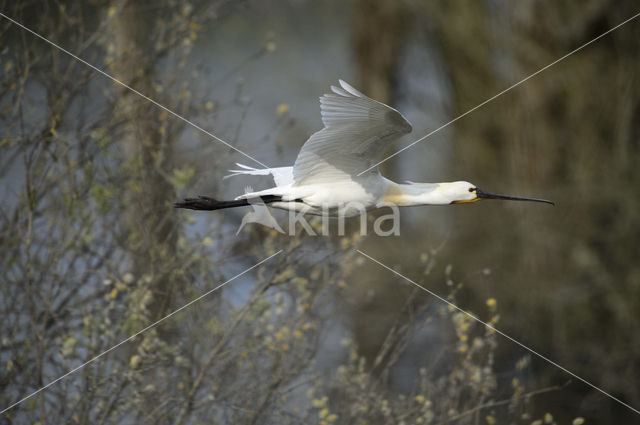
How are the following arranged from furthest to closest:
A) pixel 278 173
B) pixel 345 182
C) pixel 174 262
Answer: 1. pixel 174 262
2. pixel 278 173
3. pixel 345 182

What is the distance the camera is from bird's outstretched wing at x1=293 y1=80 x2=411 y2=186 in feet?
8.41

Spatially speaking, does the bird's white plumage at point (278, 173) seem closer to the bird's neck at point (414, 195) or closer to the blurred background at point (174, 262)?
the blurred background at point (174, 262)

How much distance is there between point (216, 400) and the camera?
315 centimetres

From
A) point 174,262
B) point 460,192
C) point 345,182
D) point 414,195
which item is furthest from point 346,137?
point 174,262

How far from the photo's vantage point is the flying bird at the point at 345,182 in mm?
2723

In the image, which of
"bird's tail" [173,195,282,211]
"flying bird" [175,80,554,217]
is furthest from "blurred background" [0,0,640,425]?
"flying bird" [175,80,554,217]

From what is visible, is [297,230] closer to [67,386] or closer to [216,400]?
[216,400]

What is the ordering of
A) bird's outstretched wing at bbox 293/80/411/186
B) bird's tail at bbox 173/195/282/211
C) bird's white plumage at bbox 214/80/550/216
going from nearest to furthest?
bird's outstretched wing at bbox 293/80/411/186
bird's white plumage at bbox 214/80/550/216
bird's tail at bbox 173/195/282/211

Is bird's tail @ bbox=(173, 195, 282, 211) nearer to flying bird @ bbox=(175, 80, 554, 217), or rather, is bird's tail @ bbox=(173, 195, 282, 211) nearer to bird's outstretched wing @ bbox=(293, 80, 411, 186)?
flying bird @ bbox=(175, 80, 554, 217)

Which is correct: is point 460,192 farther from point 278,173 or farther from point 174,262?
point 174,262

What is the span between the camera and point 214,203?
3.02 metres

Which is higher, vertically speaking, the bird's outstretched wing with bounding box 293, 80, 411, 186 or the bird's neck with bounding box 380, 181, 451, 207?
the bird's outstretched wing with bounding box 293, 80, 411, 186

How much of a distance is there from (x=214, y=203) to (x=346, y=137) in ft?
1.82

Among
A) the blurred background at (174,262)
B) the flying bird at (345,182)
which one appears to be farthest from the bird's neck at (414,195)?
the blurred background at (174,262)
